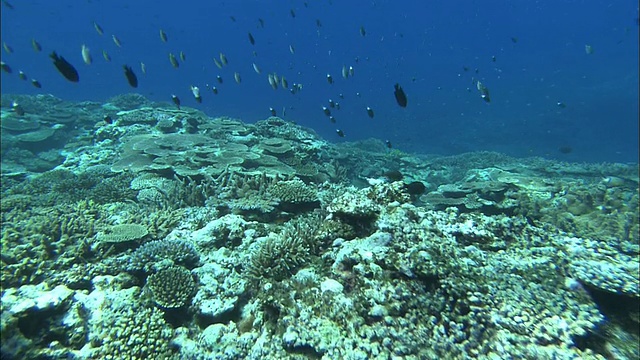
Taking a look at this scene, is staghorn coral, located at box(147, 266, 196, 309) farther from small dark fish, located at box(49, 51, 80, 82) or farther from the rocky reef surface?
small dark fish, located at box(49, 51, 80, 82)

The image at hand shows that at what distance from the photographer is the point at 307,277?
4.23 metres

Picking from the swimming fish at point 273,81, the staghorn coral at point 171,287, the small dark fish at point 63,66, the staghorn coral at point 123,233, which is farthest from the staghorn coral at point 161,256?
the swimming fish at point 273,81

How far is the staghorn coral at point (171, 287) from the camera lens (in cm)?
434

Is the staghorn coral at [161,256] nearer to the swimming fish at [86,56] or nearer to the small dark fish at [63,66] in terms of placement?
the small dark fish at [63,66]

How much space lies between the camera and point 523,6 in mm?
125938

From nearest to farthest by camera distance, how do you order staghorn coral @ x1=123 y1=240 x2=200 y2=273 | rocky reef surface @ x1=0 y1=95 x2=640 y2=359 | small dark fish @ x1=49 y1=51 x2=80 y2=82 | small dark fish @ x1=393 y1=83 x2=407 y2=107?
rocky reef surface @ x1=0 y1=95 x2=640 y2=359, staghorn coral @ x1=123 y1=240 x2=200 y2=273, small dark fish @ x1=49 y1=51 x2=80 y2=82, small dark fish @ x1=393 y1=83 x2=407 y2=107

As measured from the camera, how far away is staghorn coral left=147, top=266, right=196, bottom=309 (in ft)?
14.2

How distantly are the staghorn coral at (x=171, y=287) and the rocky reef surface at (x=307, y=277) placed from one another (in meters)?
0.02

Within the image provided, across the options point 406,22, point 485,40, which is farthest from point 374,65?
point 485,40

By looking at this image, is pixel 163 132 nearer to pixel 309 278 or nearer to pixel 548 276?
pixel 309 278

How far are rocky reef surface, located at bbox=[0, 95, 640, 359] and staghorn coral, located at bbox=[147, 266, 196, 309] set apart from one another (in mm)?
19

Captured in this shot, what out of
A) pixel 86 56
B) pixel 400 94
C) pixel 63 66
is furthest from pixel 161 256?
pixel 86 56

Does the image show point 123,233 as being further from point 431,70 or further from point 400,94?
point 431,70

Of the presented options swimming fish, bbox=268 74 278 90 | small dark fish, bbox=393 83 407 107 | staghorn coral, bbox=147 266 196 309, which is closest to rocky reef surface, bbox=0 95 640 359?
staghorn coral, bbox=147 266 196 309
